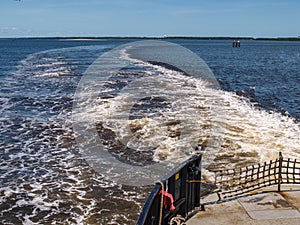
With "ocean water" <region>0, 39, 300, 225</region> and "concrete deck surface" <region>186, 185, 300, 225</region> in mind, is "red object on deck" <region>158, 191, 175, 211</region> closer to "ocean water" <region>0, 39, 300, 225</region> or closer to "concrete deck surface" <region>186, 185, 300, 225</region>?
"concrete deck surface" <region>186, 185, 300, 225</region>

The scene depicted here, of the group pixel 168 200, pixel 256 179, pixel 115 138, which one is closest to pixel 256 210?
pixel 256 179

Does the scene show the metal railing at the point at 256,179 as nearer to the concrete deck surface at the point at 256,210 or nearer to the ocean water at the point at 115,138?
the concrete deck surface at the point at 256,210

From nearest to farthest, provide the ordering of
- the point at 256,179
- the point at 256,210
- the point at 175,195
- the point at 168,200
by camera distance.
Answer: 1. the point at 168,200
2. the point at 175,195
3. the point at 256,210
4. the point at 256,179

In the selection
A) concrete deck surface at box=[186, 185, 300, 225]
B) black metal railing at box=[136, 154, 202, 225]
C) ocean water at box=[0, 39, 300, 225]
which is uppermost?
black metal railing at box=[136, 154, 202, 225]

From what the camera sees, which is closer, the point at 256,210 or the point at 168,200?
the point at 168,200

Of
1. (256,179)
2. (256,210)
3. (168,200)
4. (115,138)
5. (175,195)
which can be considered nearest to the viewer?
(168,200)

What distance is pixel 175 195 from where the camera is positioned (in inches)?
296

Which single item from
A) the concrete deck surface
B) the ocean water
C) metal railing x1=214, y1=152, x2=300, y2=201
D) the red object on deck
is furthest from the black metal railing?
A: the ocean water

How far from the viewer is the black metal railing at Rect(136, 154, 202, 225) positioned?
19.5 feet

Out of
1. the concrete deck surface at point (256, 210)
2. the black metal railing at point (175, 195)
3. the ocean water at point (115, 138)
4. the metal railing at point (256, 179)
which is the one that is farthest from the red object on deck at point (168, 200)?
the ocean water at point (115, 138)

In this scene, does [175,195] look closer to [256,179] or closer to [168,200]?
[168,200]

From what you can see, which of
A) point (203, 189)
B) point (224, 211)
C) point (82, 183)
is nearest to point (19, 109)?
point (82, 183)

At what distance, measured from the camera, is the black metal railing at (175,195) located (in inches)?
234

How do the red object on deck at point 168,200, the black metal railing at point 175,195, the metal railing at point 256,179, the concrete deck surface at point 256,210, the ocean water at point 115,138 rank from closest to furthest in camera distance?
the black metal railing at point 175,195 < the red object on deck at point 168,200 < the concrete deck surface at point 256,210 < the metal railing at point 256,179 < the ocean water at point 115,138
